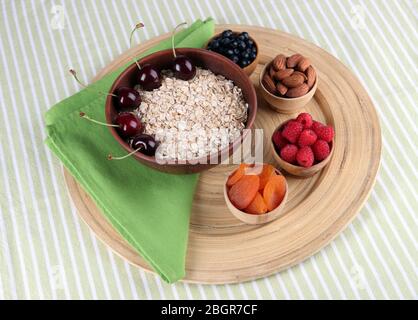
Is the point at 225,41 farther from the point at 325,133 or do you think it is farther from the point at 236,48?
the point at 325,133

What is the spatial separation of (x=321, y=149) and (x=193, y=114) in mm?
264

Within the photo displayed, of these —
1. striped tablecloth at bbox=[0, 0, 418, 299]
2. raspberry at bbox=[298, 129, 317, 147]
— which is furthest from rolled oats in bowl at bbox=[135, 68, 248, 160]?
striped tablecloth at bbox=[0, 0, 418, 299]

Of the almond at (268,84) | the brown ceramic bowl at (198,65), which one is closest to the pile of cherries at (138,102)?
the brown ceramic bowl at (198,65)

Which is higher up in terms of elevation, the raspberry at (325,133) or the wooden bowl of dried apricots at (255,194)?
the raspberry at (325,133)

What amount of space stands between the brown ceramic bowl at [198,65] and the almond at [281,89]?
0.08m

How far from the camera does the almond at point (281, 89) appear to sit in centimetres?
109

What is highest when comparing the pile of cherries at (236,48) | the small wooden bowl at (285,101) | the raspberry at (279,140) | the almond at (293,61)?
the pile of cherries at (236,48)

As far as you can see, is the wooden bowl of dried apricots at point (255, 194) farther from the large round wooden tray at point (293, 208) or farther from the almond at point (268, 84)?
the almond at point (268, 84)

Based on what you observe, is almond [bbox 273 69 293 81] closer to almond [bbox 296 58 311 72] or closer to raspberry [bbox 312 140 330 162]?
almond [bbox 296 58 311 72]

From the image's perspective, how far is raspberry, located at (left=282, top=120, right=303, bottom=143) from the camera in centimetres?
101

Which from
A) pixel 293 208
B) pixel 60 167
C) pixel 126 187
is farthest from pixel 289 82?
pixel 60 167

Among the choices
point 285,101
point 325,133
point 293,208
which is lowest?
point 293,208

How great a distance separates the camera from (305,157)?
100 cm
